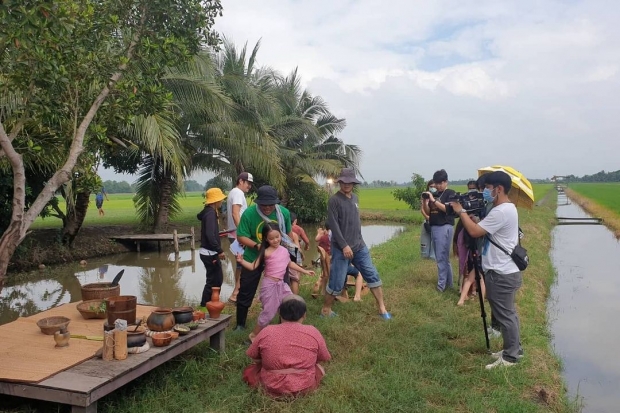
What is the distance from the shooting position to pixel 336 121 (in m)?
23.4

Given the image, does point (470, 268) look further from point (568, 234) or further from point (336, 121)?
point (336, 121)

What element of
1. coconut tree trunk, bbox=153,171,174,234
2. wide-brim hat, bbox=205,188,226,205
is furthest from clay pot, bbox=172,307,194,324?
coconut tree trunk, bbox=153,171,174,234

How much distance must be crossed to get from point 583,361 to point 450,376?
219 cm

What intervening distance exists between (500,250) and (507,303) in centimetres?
45

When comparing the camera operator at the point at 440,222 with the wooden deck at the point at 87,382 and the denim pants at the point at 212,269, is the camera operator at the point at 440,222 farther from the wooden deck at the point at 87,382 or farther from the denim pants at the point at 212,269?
the wooden deck at the point at 87,382

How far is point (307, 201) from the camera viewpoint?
68.9ft

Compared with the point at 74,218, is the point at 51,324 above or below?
below

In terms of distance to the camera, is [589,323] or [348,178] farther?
[589,323]

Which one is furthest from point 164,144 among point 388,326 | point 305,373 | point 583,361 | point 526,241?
point 526,241

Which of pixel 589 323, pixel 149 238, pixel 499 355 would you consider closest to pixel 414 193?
pixel 149 238

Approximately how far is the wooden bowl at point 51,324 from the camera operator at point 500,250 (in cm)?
335

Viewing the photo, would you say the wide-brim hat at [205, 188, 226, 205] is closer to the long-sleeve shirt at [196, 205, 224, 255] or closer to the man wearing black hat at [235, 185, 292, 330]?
the long-sleeve shirt at [196, 205, 224, 255]

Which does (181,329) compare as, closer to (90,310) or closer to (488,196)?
(90,310)

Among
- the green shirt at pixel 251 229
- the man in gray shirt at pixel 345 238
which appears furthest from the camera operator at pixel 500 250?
the green shirt at pixel 251 229
